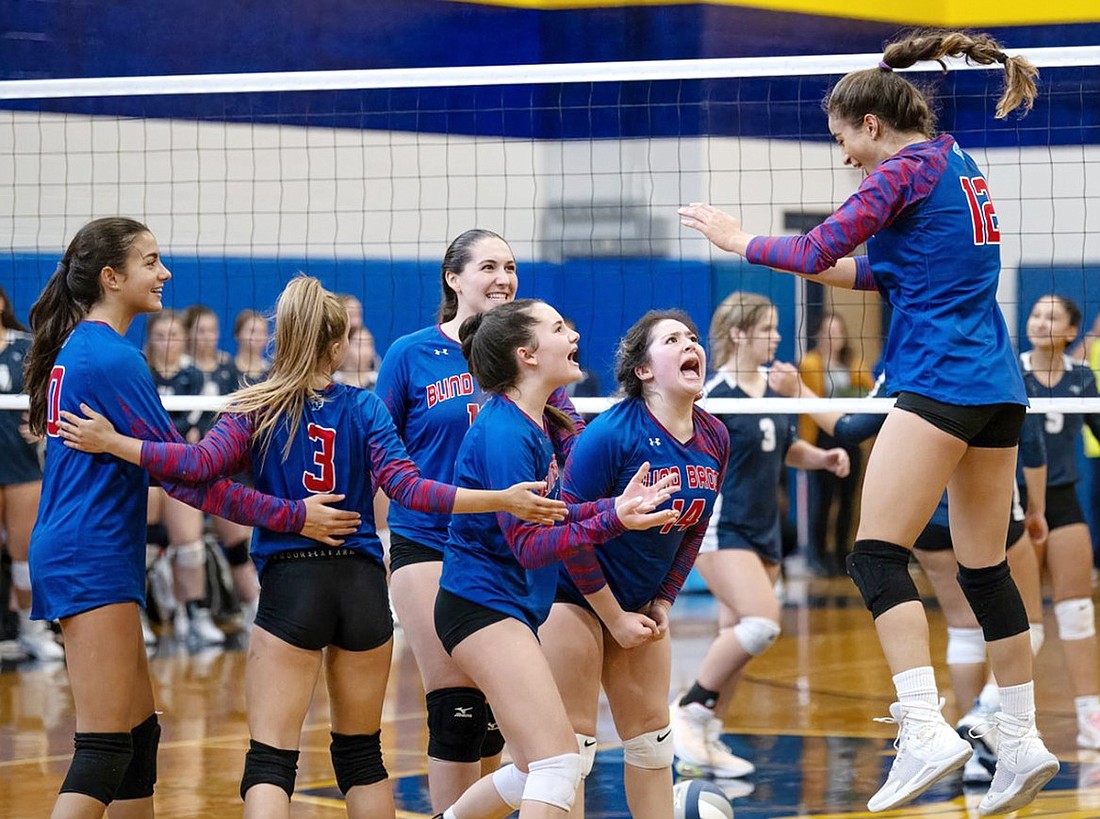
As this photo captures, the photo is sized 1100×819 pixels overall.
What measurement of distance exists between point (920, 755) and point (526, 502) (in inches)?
46.7

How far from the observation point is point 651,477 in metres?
4.40

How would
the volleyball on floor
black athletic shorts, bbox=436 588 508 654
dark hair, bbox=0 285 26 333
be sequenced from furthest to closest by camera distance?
dark hair, bbox=0 285 26 333 → the volleyball on floor → black athletic shorts, bbox=436 588 508 654

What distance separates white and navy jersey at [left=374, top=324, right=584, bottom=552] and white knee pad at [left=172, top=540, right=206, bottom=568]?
4633 mm

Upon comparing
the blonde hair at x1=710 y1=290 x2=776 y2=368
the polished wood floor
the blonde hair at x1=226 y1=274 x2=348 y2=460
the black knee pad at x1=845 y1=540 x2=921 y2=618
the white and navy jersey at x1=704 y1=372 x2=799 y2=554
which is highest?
the blonde hair at x1=710 y1=290 x2=776 y2=368

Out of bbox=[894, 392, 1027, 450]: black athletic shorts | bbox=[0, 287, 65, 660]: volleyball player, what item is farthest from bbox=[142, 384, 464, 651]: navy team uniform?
bbox=[0, 287, 65, 660]: volleyball player

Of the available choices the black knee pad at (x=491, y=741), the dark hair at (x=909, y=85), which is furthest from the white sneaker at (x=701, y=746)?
the dark hair at (x=909, y=85)

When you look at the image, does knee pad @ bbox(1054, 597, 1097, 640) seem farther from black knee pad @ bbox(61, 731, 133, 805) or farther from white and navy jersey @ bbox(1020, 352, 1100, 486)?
black knee pad @ bbox(61, 731, 133, 805)

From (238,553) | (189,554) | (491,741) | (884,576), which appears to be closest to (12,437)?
(189,554)

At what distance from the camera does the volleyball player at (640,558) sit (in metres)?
4.41

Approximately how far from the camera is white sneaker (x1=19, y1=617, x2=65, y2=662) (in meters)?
9.02

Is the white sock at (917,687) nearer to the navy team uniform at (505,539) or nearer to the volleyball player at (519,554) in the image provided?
the volleyball player at (519,554)

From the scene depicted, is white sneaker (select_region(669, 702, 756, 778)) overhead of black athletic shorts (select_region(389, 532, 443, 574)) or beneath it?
beneath

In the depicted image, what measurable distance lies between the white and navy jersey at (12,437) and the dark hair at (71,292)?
4.20 m

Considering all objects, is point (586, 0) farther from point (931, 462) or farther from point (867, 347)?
point (931, 462)
